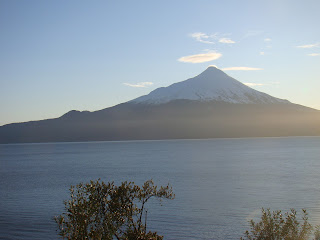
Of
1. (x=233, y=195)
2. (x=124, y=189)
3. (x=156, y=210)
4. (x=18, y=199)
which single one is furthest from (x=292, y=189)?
(x=124, y=189)

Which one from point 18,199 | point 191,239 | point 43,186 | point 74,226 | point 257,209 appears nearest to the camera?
point 74,226

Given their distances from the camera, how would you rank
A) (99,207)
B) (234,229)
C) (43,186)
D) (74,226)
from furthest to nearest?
(43,186) → (234,229) → (99,207) → (74,226)

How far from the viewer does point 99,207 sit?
20094mm

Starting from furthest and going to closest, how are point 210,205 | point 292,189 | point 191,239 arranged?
point 292,189, point 210,205, point 191,239

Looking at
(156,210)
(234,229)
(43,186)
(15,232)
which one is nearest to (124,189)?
(234,229)

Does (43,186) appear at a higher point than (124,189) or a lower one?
lower

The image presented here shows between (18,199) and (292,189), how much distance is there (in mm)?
45766

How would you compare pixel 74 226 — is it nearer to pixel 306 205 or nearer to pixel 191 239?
pixel 191 239

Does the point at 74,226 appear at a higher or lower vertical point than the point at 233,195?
higher

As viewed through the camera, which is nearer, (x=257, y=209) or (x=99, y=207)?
(x=99, y=207)

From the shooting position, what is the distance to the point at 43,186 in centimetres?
7438

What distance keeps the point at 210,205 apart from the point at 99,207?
3307 centimetres

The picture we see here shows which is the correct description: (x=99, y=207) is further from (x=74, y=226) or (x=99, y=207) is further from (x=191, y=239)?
(x=191, y=239)

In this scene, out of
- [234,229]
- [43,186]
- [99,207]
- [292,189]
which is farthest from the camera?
[43,186]
